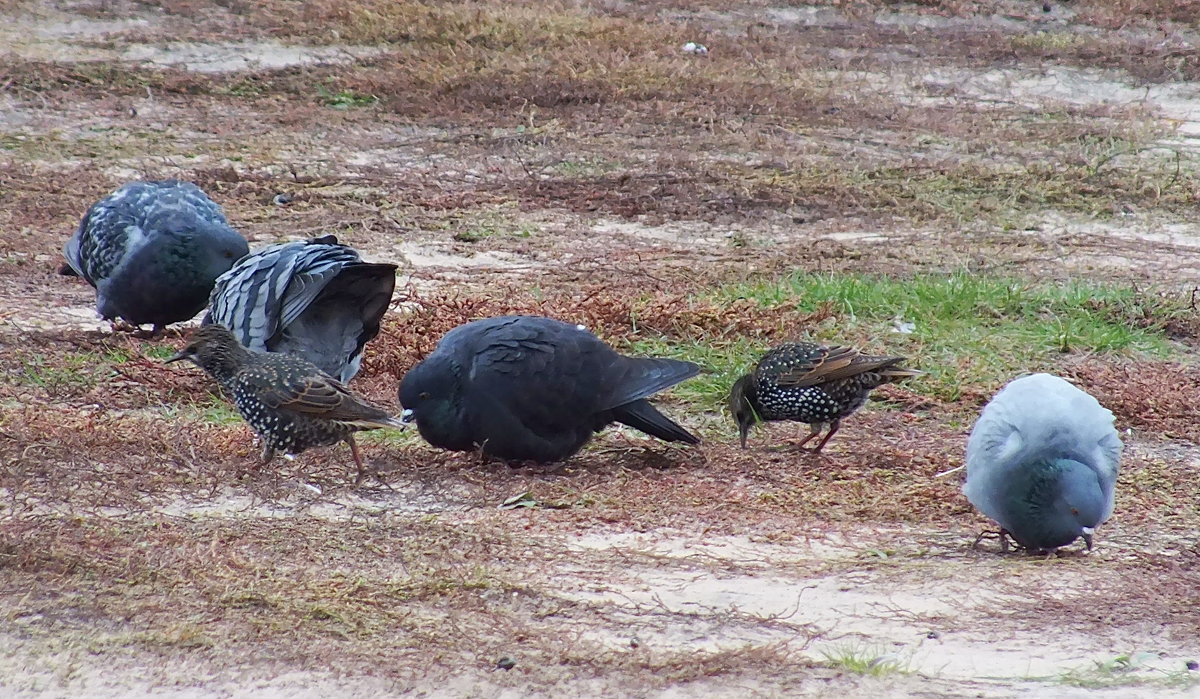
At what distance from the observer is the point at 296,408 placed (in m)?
5.83

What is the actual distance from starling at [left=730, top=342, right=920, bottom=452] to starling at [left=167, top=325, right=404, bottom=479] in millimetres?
1705

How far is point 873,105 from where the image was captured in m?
14.1

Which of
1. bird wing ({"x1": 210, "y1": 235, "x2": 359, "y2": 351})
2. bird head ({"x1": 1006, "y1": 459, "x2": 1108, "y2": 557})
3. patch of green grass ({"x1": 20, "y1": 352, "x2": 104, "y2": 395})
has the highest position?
bird wing ({"x1": 210, "y1": 235, "x2": 359, "y2": 351})

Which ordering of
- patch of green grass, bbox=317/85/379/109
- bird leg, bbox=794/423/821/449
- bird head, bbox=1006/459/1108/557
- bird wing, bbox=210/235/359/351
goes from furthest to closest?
patch of green grass, bbox=317/85/379/109 < bird leg, bbox=794/423/821/449 < bird wing, bbox=210/235/359/351 < bird head, bbox=1006/459/1108/557

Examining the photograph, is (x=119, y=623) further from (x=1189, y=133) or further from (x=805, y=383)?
(x=1189, y=133)

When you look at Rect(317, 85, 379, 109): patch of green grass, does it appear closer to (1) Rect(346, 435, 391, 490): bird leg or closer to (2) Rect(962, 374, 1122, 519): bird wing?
(1) Rect(346, 435, 391, 490): bird leg

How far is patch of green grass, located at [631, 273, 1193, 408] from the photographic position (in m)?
7.69

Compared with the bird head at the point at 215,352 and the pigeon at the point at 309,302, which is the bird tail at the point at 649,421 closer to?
the pigeon at the point at 309,302

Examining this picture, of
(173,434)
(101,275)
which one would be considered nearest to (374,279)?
(173,434)

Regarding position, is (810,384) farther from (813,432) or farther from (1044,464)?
(1044,464)

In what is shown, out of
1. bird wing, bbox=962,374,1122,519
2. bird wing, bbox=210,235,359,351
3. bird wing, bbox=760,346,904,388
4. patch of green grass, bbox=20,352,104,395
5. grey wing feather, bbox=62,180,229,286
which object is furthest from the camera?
grey wing feather, bbox=62,180,229,286

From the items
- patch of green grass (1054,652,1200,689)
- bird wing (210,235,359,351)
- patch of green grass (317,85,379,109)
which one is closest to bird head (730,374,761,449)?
bird wing (210,235,359,351)

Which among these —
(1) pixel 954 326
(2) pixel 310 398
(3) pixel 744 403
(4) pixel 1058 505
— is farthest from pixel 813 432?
(2) pixel 310 398

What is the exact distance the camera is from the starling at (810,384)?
651 centimetres
